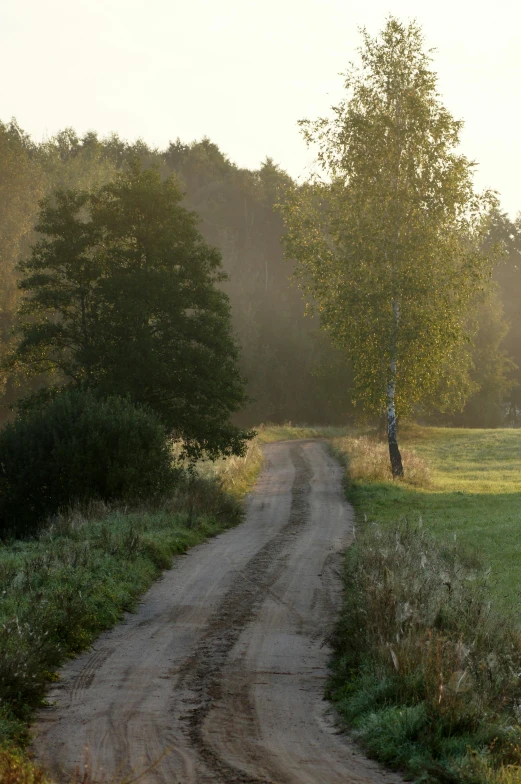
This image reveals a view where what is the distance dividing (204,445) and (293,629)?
58.8 feet

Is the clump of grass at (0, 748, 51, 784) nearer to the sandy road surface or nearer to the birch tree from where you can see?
the sandy road surface

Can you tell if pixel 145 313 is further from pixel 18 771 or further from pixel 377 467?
pixel 18 771

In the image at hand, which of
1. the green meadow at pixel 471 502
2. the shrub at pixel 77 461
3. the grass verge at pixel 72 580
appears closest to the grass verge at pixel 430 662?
the green meadow at pixel 471 502

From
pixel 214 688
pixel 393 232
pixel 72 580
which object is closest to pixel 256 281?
pixel 393 232

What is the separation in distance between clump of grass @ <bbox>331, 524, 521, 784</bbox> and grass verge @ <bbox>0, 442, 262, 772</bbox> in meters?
3.19

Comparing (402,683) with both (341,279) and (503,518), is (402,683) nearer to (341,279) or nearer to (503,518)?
(503,518)

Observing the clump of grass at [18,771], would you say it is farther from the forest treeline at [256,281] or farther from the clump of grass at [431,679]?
the forest treeline at [256,281]

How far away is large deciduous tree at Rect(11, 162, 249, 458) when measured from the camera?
1178 inches

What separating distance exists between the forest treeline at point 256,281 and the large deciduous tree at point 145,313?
13760 mm

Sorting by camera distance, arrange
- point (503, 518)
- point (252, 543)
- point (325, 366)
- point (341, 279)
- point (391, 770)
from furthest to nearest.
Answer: point (325, 366) < point (341, 279) < point (503, 518) < point (252, 543) < point (391, 770)

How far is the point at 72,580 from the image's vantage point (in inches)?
528

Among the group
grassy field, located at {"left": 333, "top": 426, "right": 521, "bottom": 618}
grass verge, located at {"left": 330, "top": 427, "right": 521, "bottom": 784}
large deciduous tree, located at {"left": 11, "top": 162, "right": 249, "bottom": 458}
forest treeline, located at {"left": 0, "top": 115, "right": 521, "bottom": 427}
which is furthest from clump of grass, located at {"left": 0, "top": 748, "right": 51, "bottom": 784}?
forest treeline, located at {"left": 0, "top": 115, "right": 521, "bottom": 427}

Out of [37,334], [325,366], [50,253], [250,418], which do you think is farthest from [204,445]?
[250,418]

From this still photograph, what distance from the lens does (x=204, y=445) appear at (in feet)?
99.0
